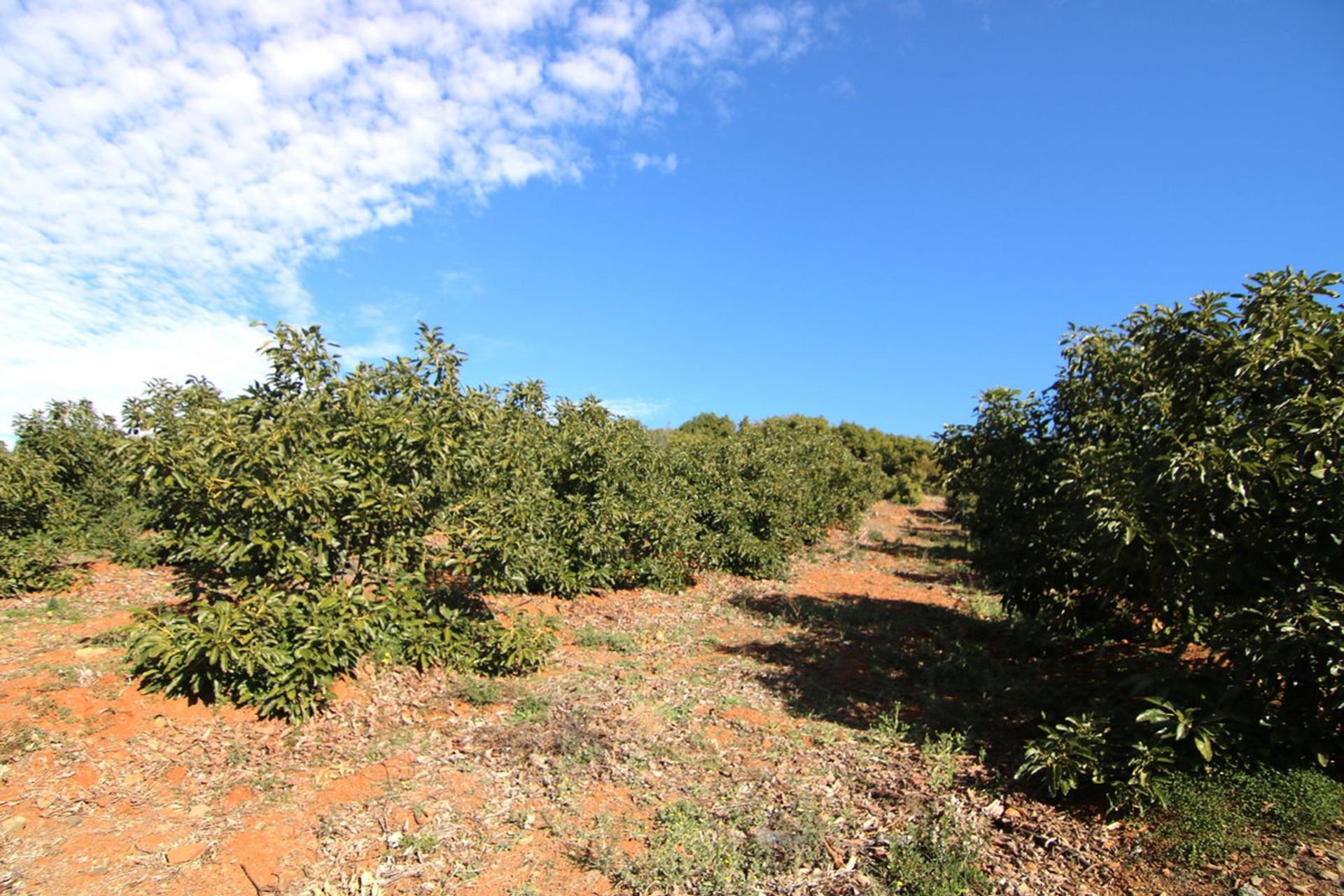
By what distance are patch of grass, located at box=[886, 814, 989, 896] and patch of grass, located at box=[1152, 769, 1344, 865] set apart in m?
0.98

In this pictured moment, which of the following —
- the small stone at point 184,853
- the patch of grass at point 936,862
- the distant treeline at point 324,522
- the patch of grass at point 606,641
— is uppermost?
the distant treeline at point 324,522

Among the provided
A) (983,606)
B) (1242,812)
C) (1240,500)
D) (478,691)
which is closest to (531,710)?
(478,691)

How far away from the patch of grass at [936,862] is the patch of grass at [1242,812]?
0.98 m

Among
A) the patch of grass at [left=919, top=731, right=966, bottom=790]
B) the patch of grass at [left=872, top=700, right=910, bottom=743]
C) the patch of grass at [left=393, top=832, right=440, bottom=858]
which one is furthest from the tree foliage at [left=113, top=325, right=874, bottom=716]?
the patch of grass at [left=919, top=731, right=966, bottom=790]

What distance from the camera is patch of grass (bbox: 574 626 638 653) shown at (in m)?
7.96

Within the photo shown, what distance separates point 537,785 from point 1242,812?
4135 mm

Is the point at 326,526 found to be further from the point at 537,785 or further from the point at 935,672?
the point at 935,672

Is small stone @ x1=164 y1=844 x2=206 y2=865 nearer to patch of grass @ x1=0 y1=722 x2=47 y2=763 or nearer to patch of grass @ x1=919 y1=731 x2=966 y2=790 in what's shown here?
patch of grass @ x1=0 y1=722 x2=47 y2=763

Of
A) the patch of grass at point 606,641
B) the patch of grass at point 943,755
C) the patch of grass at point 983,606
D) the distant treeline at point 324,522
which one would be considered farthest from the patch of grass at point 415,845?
the patch of grass at point 983,606

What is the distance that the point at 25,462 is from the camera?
855cm

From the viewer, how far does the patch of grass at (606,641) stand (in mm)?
7961

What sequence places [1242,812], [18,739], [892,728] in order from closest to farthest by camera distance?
1. [1242,812]
2. [18,739]
3. [892,728]

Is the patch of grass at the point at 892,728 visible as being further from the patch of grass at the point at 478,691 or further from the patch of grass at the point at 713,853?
the patch of grass at the point at 478,691

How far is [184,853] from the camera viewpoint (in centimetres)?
388
